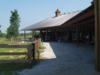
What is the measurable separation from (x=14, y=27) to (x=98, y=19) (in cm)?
6535

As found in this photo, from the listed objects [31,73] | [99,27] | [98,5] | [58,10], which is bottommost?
[31,73]

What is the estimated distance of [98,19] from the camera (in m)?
10.2

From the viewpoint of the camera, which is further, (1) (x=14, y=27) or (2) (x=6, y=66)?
(1) (x=14, y=27)

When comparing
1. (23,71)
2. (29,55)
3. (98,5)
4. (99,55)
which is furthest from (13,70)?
(98,5)

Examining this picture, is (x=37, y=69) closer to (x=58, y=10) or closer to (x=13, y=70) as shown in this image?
(x=13, y=70)

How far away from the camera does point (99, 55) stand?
10016 mm

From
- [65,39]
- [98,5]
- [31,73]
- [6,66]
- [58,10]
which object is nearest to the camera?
[31,73]

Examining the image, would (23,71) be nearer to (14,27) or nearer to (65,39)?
(65,39)

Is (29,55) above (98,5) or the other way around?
the other way around

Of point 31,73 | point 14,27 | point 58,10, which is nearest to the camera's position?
point 31,73

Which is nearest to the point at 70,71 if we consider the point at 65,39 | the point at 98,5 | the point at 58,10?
the point at 98,5

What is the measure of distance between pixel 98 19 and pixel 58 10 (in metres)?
41.6

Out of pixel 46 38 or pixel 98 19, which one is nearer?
Answer: pixel 98 19

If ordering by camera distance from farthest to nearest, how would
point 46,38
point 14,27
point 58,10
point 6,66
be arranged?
point 14,27, point 58,10, point 46,38, point 6,66
